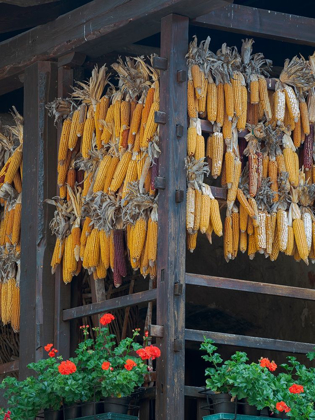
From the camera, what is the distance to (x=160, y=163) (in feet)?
29.9

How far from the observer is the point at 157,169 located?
30.3ft

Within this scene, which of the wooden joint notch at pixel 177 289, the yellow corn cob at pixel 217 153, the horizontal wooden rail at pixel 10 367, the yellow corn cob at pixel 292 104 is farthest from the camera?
the horizontal wooden rail at pixel 10 367

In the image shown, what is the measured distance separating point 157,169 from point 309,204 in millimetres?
1433

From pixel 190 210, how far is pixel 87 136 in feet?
4.98

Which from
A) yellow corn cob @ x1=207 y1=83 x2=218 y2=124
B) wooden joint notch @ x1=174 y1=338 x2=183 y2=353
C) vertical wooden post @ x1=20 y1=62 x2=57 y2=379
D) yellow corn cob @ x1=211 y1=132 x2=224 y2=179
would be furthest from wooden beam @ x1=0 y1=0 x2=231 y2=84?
wooden joint notch @ x1=174 y1=338 x2=183 y2=353

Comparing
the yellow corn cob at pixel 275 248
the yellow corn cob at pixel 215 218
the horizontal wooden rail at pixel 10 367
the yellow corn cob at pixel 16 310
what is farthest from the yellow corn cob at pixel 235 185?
the horizontal wooden rail at pixel 10 367

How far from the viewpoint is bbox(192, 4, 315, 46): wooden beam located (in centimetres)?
945

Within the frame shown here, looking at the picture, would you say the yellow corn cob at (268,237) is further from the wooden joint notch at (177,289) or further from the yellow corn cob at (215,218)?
the wooden joint notch at (177,289)

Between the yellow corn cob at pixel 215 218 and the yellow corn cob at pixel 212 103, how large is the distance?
722mm

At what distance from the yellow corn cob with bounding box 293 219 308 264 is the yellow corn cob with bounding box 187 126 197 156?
43.6 inches

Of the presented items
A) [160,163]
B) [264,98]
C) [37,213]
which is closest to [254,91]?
[264,98]

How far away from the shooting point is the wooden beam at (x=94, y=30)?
9195 millimetres

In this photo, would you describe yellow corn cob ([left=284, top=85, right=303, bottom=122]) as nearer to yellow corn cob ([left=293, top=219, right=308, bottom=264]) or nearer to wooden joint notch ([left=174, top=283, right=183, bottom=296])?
yellow corn cob ([left=293, top=219, right=308, bottom=264])

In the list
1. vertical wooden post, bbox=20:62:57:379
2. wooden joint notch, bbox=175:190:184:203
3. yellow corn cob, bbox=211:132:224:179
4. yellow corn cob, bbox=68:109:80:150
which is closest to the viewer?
wooden joint notch, bbox=175:190:184:203
